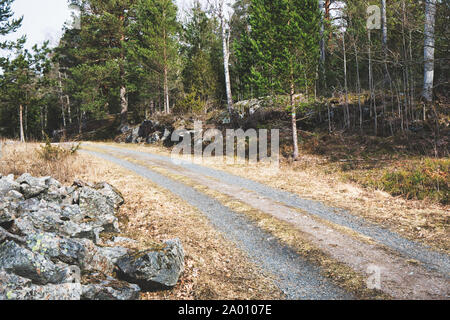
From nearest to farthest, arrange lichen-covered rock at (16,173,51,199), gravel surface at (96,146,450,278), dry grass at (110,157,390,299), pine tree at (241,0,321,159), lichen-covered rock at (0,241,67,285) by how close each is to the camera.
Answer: lichen-covered rock at (0,241,67,285), dry grass at (110,157,390,299), gravel surface at (96,146,450,278), lichen-covered rock at (16,173,51,199), pine tree at (241,0,321,159)

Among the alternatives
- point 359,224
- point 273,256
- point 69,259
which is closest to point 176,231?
point 273,256

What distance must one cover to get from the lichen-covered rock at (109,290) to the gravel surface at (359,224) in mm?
5763

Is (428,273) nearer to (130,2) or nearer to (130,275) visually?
(130,275)

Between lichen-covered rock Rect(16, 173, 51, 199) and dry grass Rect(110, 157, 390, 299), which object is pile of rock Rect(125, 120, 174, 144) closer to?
dry grass Rect(110, 157, 390, 299)

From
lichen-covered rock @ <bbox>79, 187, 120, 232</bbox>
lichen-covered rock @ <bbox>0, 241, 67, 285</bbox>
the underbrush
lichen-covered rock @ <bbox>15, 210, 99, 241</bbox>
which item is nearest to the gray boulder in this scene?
lichen-covered rock @ <bbox>0, 241, 67, 285</bbox>

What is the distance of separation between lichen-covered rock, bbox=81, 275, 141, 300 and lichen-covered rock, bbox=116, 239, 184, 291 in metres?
0.25

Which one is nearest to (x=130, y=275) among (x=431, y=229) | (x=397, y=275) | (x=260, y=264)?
(x=260, y=264)

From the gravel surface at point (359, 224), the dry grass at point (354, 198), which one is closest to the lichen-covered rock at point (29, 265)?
the gravel surface at point (359, 224)

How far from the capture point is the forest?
13.9 metres

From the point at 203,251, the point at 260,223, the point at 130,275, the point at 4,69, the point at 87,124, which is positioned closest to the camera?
the point at 130,275

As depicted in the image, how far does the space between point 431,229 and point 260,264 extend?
494 centimetres

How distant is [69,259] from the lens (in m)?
4.48
